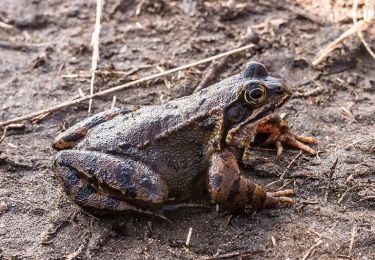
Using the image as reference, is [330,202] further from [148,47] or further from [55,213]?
[148,47]

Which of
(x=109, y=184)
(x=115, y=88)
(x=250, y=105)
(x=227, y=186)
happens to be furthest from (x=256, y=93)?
(x=115, y=88)

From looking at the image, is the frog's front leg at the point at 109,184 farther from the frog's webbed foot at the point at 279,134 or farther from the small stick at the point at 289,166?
the frog's webbed foot at the point at 279,134

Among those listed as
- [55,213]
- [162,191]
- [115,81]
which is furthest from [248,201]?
[115,81]

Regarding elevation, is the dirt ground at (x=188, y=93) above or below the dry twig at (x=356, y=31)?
below

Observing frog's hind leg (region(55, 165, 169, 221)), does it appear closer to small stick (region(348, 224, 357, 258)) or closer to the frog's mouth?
the frog's mouth

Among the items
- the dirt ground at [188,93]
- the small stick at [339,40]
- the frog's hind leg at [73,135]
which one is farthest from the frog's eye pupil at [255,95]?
the small stick at [339,40]

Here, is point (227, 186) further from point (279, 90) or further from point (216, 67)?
point (216, 67)

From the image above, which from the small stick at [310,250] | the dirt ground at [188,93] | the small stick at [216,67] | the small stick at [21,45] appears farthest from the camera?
the small stick at [21,45]
